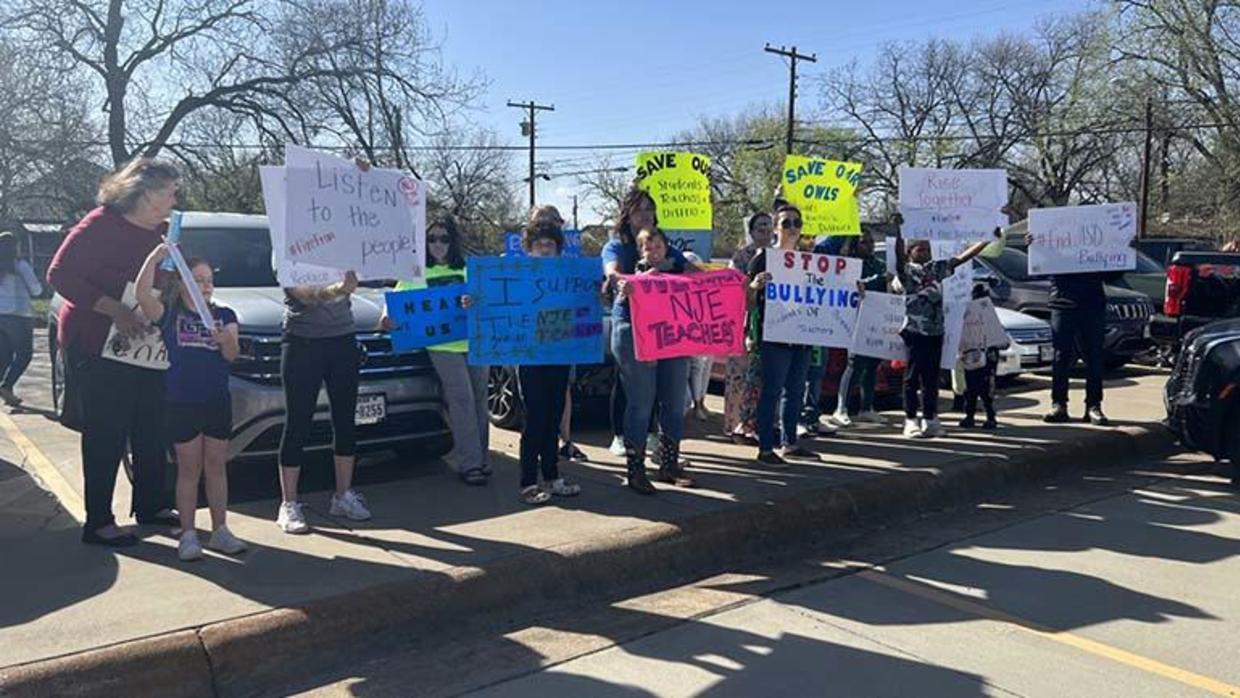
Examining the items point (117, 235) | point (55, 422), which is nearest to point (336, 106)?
point (55, 422)

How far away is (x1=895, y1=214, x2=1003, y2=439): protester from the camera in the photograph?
7.88 metres

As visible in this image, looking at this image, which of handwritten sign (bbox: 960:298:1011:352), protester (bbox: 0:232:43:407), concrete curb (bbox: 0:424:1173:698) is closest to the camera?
concrete curb (bbox: 0:424:1173:698)

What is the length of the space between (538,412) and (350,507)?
122cm

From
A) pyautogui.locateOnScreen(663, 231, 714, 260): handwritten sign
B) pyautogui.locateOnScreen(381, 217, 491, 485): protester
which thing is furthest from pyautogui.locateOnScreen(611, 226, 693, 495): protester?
pyautogui.locateOnScreen(663, 231, 714, 260): handwritten sign

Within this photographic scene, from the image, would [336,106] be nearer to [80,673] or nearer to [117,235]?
[117,235]

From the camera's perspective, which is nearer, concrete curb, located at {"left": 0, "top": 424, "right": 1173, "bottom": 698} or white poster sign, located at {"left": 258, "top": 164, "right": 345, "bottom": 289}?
concrete curb, located at {"left": 0, "top": 424, "right": 1173, "bottom": 698}

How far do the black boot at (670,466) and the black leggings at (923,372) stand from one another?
110 inches

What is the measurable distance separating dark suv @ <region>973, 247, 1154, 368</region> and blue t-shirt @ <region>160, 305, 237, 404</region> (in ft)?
34.1

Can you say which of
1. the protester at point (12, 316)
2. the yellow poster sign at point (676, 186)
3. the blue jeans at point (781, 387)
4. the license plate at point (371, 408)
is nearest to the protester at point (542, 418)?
the license plate at point (371, 408)

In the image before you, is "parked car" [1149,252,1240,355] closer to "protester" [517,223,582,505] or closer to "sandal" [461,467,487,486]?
"protester" [517,223,582,505]

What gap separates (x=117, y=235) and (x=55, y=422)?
189 inches

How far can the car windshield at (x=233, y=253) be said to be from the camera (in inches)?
262

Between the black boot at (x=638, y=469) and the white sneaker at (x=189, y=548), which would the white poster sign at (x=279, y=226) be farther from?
the black boot at (x=638, y=469)

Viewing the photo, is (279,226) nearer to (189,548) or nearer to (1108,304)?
(189,548)
